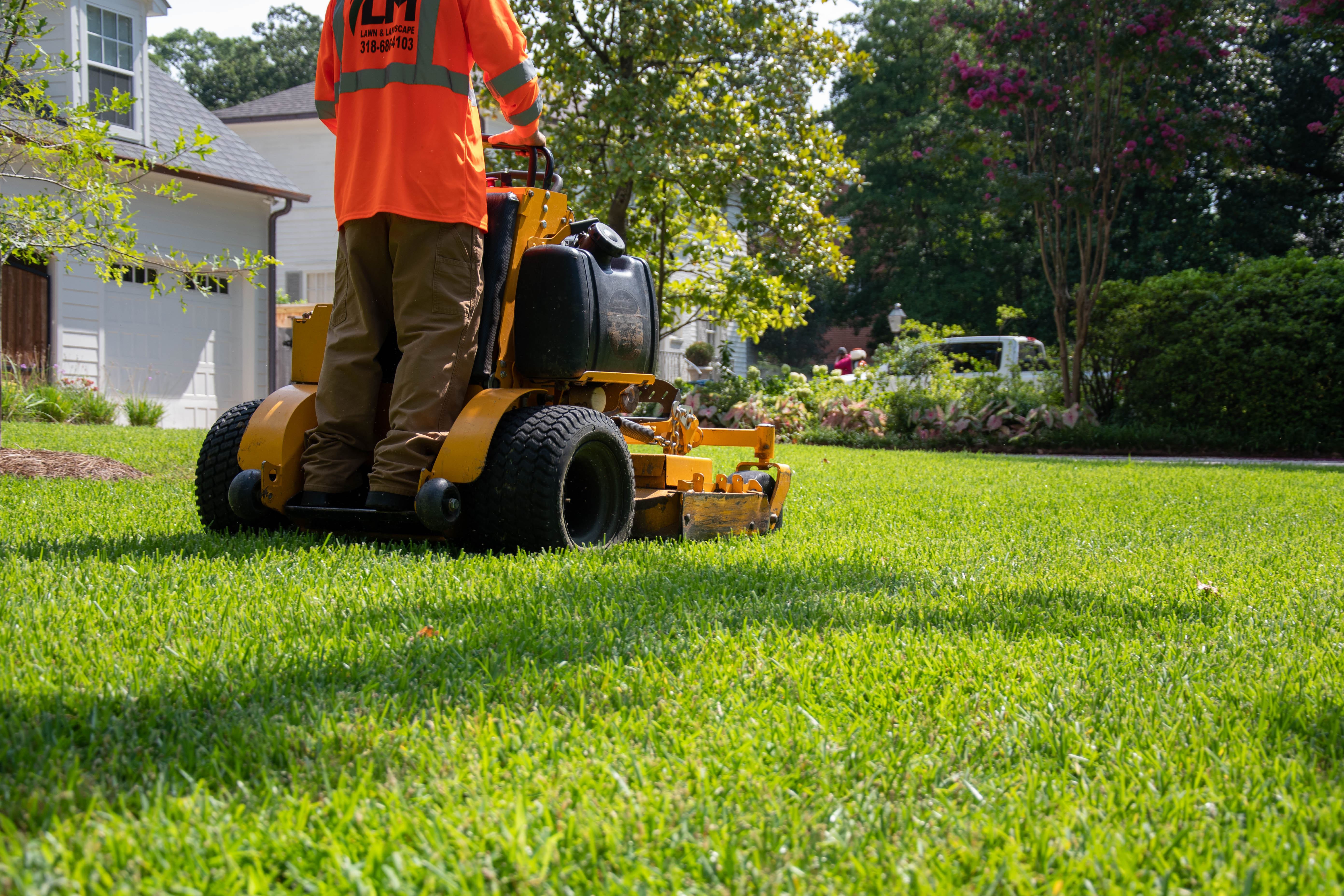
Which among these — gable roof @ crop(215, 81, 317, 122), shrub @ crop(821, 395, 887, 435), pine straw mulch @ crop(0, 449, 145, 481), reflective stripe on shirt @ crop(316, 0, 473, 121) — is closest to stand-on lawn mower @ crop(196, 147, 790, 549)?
reflective stripe on shirt @ crop(316, 0, 473, 121)

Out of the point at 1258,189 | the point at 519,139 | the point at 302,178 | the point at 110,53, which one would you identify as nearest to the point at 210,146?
the point at 110,53

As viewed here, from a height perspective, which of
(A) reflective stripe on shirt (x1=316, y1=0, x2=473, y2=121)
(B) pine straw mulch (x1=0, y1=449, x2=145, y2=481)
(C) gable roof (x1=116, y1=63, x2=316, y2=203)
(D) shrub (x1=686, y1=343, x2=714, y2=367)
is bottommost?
(B) pine straw mulch (x1=0, y1=449, x2=145, y2=481)

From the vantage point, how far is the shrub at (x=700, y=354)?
79.2 ft

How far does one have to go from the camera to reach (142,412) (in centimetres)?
1270

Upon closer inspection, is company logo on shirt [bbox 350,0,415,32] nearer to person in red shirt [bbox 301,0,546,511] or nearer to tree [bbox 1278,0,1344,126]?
person in red shirt [bbox 301,0,546,511]

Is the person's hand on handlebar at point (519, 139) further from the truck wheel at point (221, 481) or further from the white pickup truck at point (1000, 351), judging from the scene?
the white pickup truck at point (1000, 351)

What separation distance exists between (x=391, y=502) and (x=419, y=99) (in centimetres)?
136

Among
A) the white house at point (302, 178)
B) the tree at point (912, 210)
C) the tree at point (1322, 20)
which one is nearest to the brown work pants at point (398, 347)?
the tree at point (1322, 20)

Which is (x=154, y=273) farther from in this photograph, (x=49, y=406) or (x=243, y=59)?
(x=243, y=59)

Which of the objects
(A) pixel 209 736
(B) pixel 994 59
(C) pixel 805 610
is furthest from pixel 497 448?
(B) pixel 994 59

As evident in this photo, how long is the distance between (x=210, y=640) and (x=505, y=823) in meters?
1.12

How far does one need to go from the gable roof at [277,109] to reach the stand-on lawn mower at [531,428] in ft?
63.2

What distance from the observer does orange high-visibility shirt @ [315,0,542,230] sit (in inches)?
141

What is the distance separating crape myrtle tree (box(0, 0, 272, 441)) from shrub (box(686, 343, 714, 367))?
17803 millimetres
